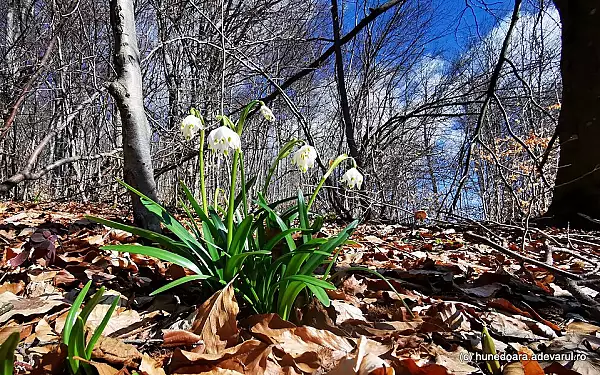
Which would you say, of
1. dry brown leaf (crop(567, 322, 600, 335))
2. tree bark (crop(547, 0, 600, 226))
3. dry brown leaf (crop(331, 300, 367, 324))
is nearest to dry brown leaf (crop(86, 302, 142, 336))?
dry brown leaf (crop(331, 300, 367, 324))

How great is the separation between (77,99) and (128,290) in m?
6.92

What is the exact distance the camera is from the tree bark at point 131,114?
6.04 ft

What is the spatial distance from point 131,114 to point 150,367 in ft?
4.73

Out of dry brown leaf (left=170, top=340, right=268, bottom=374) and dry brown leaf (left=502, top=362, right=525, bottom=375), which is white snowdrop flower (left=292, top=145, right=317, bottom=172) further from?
dry brown leaf (left=502, top=362, right=525, bottom=375)

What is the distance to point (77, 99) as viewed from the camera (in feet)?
22.3

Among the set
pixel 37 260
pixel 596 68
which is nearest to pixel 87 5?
pixel 37 260

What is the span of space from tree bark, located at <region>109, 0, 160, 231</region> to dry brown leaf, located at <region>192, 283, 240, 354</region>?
3.31ft

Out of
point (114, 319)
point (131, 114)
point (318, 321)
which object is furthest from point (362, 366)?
point (131, 114)

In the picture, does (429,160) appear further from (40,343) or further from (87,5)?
(40,343)

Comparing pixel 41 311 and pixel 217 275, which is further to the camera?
pixel 217 275

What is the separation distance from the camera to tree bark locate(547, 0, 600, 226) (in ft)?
10.1

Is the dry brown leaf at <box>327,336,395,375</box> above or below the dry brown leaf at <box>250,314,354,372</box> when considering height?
above

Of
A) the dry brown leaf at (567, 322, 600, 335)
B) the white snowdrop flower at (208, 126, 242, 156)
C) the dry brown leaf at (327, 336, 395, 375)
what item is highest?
the white snowdrop flower at (208, 126, 242, 156)

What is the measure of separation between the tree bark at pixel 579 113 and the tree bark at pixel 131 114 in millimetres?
3277
